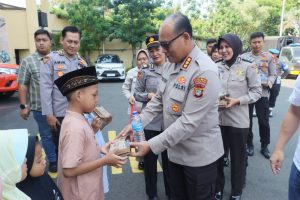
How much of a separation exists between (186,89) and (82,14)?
19.1 meters

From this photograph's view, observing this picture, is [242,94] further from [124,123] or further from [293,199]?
[124,123]

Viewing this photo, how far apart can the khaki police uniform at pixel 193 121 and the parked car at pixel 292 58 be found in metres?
14.8

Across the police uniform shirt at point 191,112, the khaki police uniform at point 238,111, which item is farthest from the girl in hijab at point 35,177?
the khaki police uniform at point 238,111

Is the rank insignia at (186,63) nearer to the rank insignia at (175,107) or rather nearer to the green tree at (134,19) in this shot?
the rank insignia at (175,107)

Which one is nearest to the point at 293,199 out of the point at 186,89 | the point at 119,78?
the point at 186,89

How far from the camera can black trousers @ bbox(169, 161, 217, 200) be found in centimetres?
231

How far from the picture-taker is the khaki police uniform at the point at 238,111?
3174 mm

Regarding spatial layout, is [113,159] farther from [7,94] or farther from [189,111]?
[7,94]

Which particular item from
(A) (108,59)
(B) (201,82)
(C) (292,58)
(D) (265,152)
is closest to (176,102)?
(B) (201,82)

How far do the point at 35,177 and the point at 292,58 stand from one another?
16.7 meters

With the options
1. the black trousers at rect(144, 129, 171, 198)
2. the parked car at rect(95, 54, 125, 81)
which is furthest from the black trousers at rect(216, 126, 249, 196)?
the parked car at rect(95, 54, 125, 81)

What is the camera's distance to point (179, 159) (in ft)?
7.72

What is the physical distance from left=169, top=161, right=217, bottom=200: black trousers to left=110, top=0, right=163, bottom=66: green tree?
1755 cm

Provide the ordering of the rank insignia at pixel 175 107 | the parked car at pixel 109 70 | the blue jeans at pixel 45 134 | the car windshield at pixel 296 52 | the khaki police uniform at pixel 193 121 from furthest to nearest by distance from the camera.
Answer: the car windshield at pixel 296 52
the parked car at pixel 109 70
the blue jeans at pixel 45 134
the rank insignia at pixel 175 107
the khaki police uniform at pixel 193 121
